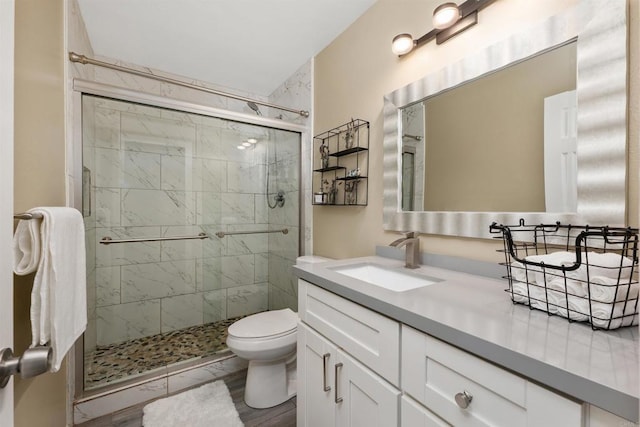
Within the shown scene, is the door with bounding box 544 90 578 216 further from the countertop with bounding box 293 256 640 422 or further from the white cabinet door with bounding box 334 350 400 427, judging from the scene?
the white cabinet door with bounding box 334 350 400 427

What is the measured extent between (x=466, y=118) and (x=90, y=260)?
2365 millimetres

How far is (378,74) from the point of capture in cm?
167

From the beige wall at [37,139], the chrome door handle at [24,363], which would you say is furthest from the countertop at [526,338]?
the beige wall at [37,139]

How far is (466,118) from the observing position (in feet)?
4.10

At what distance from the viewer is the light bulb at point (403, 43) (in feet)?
4.63

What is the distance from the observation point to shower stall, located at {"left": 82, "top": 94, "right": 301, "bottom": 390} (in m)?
1.93

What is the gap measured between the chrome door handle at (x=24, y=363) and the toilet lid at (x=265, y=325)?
1.20 m

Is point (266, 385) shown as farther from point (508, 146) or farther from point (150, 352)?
point (508, 146)

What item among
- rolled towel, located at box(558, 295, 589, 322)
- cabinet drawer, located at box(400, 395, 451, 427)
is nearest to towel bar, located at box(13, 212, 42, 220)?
cabinet drawer, located at box(400, 395, 451, 427)

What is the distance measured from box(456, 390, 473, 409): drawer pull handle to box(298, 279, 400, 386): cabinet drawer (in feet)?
0.59

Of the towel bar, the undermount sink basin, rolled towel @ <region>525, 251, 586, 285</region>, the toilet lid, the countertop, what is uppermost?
the towel bar

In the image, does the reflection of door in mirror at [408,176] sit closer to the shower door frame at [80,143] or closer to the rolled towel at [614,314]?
the rolled towel at [614,314]

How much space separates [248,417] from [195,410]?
0.32m

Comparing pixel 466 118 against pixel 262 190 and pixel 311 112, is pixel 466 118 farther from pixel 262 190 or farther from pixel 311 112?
pixel 262 190
